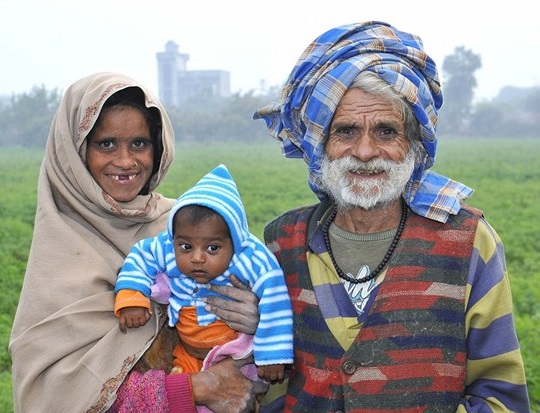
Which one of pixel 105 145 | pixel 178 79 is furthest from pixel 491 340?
pixel 178 79

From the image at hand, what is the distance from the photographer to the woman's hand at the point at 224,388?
2570 mm

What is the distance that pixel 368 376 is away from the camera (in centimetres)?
238

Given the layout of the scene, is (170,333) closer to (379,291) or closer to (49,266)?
(49,266)

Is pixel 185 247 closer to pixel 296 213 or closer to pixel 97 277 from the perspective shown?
pixel 97 277

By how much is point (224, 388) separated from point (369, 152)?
1.04 m

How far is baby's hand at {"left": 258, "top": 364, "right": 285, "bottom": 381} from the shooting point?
2531 millimetres

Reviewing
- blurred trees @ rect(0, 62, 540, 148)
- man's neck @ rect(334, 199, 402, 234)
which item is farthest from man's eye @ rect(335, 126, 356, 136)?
blurred trees @ rect(0, 62, 540, 148)

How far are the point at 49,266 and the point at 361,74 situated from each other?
4.55 feet

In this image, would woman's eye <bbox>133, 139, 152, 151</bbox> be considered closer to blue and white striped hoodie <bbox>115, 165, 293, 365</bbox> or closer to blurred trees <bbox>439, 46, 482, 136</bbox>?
blue and white striped hoodie <bbox>115, 165, 293, 365</bbox>

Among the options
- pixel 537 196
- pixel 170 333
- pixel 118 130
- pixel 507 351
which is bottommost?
pixel 537 196

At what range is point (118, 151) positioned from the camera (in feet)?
9.32

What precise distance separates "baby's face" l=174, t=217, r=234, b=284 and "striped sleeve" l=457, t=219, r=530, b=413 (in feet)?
2.92

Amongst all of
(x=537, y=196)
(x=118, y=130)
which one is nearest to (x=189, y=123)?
(x=537, y=196)

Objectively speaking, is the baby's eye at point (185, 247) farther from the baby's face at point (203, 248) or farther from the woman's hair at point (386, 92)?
the woman's hair at point (386, 92)
